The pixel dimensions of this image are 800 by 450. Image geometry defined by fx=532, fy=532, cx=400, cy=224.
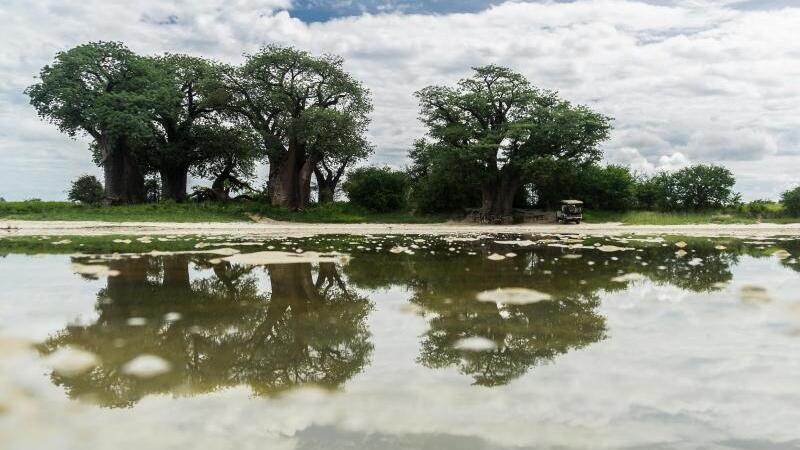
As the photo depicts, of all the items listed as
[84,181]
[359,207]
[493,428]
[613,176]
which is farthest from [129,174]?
[493,428]

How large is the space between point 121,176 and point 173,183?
4.22 m

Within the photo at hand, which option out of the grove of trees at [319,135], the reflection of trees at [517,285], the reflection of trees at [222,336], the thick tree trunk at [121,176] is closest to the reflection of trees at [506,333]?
the reflection of trees at [517,285]

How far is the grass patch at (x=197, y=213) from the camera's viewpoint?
31.9 m

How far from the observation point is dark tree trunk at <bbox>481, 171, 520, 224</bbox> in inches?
1519

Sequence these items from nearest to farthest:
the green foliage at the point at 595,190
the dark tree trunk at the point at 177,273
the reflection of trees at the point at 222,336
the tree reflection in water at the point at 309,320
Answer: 1. the reflection of trees at the point at 222,336
2. the tree reflection in water at the point at 309,320
3. the dark tree trunk at the point at 177,273
4. the green foliage at the point at 595,190

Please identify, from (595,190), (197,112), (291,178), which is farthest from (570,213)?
(197,112)

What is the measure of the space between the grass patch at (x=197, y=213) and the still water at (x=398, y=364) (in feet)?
84.4

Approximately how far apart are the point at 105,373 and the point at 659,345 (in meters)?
4.65

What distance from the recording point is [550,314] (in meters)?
6.29

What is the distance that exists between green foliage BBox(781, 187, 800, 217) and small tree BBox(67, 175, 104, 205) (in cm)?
5627

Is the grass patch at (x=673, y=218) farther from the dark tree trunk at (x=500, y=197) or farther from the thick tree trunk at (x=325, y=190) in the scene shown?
the thick tree trunk at (x=325, y=190)

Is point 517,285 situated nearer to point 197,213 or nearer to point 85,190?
point 197,213

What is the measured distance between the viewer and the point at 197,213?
34844mm

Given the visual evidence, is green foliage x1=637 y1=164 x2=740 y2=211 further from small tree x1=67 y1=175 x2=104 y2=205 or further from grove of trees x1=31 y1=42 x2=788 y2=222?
small tree x1=67 y1=175 x2=104 y2=205
